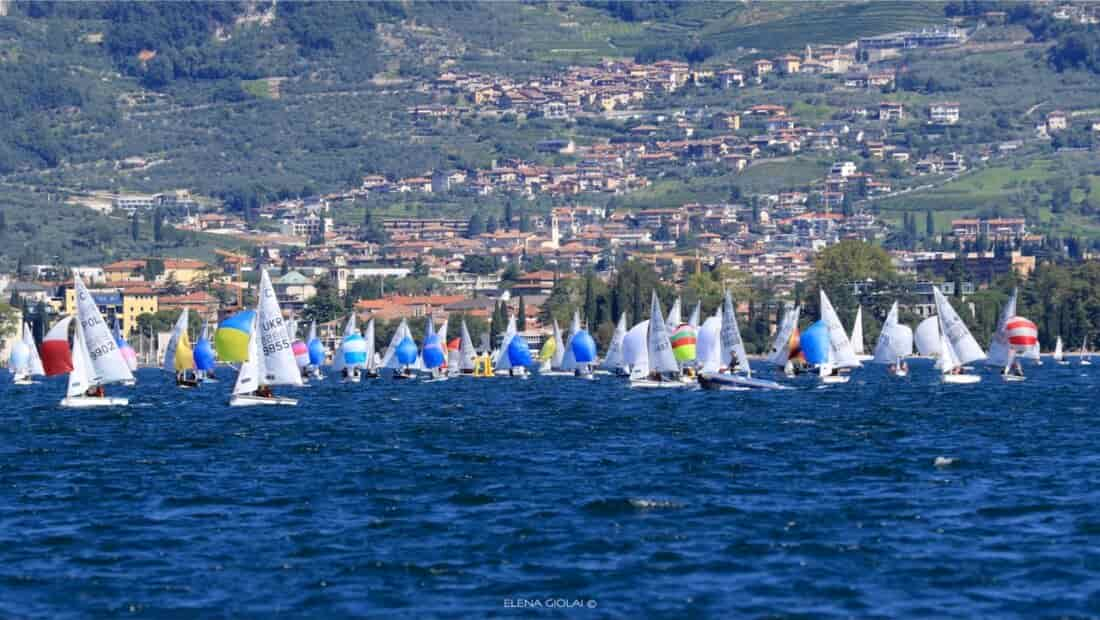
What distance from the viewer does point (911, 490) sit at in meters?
50.0

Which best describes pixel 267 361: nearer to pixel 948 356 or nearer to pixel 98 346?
pixel 98 346

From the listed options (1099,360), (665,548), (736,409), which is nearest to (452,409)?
(736,409)

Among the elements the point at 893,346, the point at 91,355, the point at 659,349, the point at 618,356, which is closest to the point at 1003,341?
the point at 893,346

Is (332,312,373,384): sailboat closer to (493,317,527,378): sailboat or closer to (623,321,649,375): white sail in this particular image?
(493,317,527,378): sailboat

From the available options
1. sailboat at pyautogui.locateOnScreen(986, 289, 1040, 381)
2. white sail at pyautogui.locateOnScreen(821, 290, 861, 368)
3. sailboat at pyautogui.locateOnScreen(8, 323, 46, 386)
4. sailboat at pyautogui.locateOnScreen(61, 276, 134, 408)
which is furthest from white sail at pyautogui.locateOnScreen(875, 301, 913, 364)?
sailboat at pyautogui.locateOnScreen(61, 276, 134, 408)

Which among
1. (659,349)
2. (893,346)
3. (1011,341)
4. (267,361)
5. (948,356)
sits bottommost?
(893,346)

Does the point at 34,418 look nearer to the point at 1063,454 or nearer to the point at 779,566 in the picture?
the point at 1063,454

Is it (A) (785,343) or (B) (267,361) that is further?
(A) (785,343)

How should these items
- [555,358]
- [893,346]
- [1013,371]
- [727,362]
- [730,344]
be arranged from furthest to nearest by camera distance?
1. [555,358]
2. [893,346]
3. [1013,371]
4. [727,362]
5. [730,344]

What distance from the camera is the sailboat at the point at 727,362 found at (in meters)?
104

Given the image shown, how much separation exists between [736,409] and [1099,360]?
10826 centimetres

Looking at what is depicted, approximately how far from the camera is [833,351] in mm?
122875

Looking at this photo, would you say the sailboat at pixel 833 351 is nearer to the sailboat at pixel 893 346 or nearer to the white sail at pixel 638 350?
the white sail at pixel 638 350

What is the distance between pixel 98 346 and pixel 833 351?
46.5 meters
